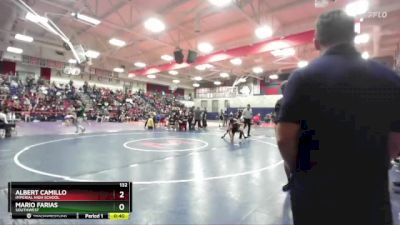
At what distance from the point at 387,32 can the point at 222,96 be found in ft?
91.5

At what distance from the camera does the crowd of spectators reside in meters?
19.6

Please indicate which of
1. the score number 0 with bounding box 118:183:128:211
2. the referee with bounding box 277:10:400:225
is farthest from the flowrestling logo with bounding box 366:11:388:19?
the score number 0 with bounding box 118:183:128:211

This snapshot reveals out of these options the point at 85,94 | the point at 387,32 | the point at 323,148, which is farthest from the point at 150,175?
the point at 85,94

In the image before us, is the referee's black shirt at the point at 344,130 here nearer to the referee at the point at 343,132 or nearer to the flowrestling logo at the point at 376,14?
the referee at the point at 343,132

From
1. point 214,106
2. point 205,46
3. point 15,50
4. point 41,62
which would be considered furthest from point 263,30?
point 214,106

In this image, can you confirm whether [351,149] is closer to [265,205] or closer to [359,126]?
[359,126]

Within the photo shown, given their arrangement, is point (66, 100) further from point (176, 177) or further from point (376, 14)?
point (376, 14)

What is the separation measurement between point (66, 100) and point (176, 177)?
22.3 meters

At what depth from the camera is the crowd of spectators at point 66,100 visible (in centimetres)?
1956

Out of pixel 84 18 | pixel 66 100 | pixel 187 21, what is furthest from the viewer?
pixel 66 100

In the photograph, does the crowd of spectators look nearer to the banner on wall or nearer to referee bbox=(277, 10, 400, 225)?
the banner on wall
